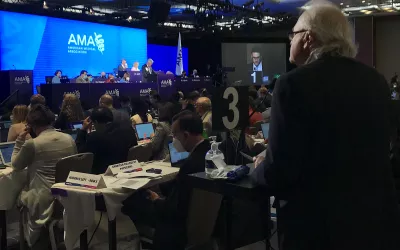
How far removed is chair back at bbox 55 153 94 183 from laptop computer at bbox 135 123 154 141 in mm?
2376

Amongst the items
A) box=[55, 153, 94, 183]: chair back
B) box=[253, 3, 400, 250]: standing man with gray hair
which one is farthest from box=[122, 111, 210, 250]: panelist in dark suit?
box=[253, 3, 400, 250]: standing man with gray hair

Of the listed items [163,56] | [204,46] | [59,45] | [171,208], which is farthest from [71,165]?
[204,46]

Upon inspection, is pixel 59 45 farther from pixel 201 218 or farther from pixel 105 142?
pixel 201 218

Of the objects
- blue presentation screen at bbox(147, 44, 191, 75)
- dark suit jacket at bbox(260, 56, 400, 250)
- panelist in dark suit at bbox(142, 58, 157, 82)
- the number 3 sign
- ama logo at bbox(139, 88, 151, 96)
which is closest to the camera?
dark suit jacket at bbox(260, 56, 400, 250)

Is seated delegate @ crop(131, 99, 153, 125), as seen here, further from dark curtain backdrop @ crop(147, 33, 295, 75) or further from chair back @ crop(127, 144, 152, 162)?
dark curtain backdrop @ crop(147, 33, 295, 75)

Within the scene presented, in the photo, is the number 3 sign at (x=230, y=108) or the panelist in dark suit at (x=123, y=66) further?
the panelist in dark suit at (x=123, y=66)

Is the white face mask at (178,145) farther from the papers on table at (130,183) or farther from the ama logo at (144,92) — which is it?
the ama logo at (144,92)

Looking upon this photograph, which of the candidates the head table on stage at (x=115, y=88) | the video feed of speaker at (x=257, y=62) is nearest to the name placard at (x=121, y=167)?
the head table on stage at (x=115, y=88)

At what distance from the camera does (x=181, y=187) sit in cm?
282

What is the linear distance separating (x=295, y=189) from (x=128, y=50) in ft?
52.5

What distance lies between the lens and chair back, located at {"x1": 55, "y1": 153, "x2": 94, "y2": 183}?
353 centimetres

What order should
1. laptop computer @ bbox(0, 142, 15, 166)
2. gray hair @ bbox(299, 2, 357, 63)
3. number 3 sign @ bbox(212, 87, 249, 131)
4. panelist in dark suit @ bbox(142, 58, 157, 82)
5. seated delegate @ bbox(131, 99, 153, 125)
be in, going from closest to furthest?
gray hair @ bbox(299, 2, 357, 63) → number 3 sign @ bbox(212, 87, 249, 131) → laptop computer @ bbox(0, 142, 15, 166) → seated delegate @ bbox(131, 99, 153, 125) → panelist in dark suit @ bbox(142, 58, 157, 82)

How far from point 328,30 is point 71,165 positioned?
2.66 metres

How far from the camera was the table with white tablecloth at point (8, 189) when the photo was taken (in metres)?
3.71
